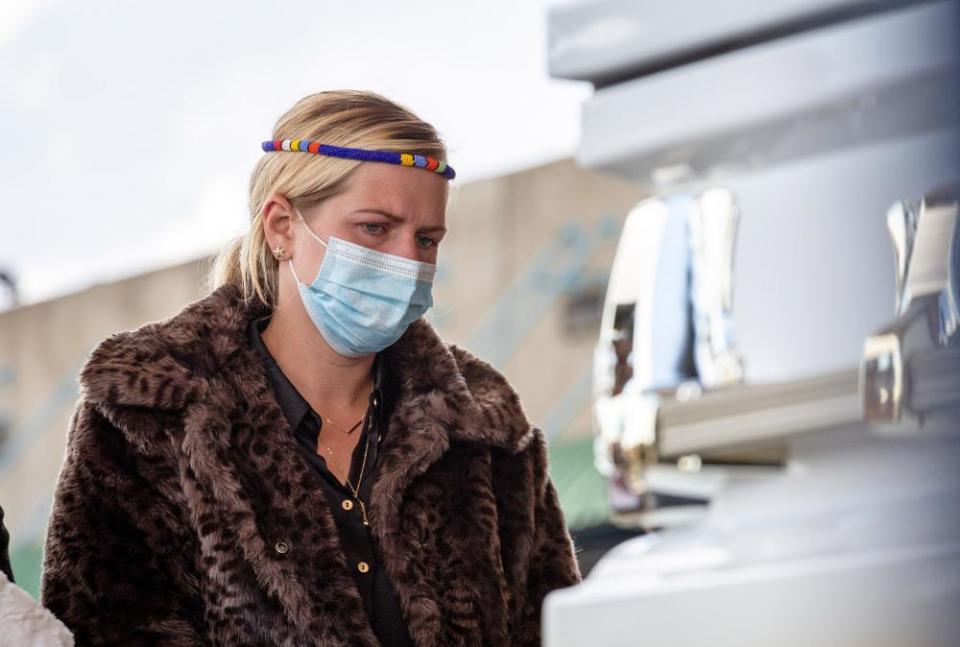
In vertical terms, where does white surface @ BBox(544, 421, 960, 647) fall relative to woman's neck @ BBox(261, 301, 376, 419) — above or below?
above

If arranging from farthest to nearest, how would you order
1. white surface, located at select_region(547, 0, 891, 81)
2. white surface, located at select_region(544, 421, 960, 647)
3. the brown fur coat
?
the brown fur coat, white surface, located at select_region(547, 0, 891, 81), white surface, located at select_region(544, 421, 960, 647)

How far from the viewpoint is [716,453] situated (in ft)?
2.51

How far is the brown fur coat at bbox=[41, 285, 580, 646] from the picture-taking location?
6.22 feet

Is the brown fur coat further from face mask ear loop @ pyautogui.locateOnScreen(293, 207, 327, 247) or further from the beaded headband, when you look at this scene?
the beaded headband

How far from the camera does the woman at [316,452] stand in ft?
6.28

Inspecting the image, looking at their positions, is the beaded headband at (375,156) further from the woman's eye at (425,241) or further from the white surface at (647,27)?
the white surface at (647,27)

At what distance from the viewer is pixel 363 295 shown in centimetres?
210

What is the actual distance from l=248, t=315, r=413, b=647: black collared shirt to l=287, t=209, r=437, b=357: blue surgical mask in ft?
0.35

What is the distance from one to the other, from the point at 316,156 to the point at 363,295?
22 cm

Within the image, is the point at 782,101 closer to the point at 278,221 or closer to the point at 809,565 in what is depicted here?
the point at 809,565

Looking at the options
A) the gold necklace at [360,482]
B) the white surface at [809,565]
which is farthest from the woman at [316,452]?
the white surface at [809,565]

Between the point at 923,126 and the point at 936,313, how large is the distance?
9 cm

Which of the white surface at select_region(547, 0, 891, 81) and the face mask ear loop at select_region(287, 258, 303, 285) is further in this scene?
the face mask ear loop at select_region(287, 258, 303, 285)

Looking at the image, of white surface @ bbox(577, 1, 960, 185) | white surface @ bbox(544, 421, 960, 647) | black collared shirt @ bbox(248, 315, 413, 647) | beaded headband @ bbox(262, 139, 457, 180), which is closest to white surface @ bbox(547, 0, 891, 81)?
white surface @ bbox(577, 1, 960, 185)
